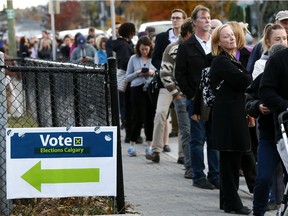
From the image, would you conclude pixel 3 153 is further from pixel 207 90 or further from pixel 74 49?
pixel 74 49

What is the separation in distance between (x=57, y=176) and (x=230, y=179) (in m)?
2.12

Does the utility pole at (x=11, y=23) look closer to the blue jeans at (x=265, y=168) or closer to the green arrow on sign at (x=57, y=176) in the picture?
the blue jeans at (x=265, y=168)

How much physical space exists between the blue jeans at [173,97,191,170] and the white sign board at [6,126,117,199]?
4020 mm

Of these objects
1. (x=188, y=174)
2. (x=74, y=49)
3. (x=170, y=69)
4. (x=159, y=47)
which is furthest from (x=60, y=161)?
(x=74, y=49)

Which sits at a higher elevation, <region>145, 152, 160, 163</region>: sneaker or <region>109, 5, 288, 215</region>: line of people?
<region>109, 5, 288, 215</region>: line of people

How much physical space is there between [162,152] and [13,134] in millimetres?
7021

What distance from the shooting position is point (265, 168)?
27.9ft

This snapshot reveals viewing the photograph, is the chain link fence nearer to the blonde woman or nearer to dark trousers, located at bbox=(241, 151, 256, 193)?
the blonde woman

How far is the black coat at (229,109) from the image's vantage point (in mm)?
9211

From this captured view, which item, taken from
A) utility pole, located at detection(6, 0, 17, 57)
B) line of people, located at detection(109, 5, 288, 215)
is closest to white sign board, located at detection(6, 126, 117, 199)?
line of people, located at detection(109, 5, 288, 215)

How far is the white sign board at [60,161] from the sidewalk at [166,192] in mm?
1289

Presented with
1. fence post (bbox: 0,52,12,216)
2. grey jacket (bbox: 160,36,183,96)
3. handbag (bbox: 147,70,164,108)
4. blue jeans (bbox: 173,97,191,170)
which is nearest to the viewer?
fence post (bbox: 0,52,12,216)

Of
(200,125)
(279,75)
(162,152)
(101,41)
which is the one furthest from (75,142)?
(101,41)

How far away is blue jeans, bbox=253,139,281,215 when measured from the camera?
848 centimetres
